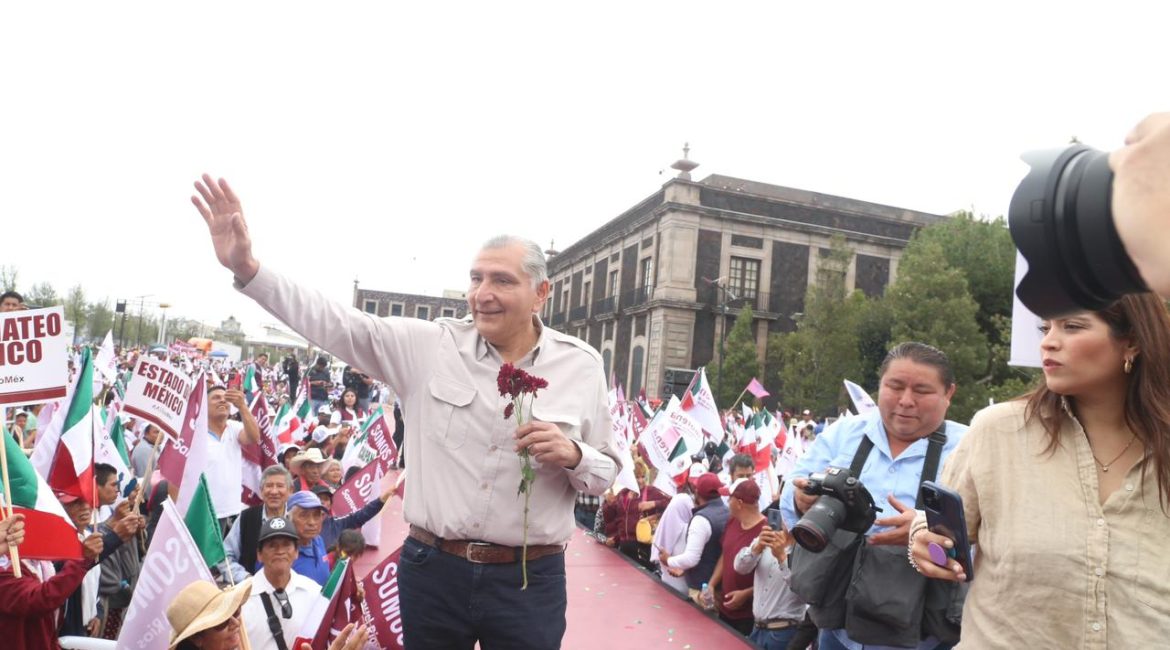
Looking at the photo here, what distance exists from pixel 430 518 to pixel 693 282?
124 ft

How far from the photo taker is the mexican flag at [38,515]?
3699 mm

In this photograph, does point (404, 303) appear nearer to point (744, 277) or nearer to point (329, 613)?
point (744, 277)

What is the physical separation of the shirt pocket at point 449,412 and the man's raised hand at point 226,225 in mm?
657

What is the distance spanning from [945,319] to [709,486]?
24.4 meters

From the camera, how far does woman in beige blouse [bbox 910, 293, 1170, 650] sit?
6.25 feet

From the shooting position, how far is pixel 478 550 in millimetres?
2418

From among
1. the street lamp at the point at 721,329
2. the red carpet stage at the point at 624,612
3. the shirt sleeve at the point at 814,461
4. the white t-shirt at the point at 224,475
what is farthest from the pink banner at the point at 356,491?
the street lamp at the point at 721,329

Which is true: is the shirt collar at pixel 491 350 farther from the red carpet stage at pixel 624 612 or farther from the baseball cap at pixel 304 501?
the red carpet stage at pixel 624 612

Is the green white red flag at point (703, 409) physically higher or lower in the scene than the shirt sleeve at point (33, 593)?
higher

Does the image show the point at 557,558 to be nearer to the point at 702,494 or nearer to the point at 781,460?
the point at 702,494

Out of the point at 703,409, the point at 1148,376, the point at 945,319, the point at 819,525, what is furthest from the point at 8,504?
the point at 945,319

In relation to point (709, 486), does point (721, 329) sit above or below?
above

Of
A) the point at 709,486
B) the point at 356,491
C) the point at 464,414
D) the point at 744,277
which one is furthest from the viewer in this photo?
the point at 744,277

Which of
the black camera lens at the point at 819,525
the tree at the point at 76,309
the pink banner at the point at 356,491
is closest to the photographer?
the black camera lens at the point at 819,525
